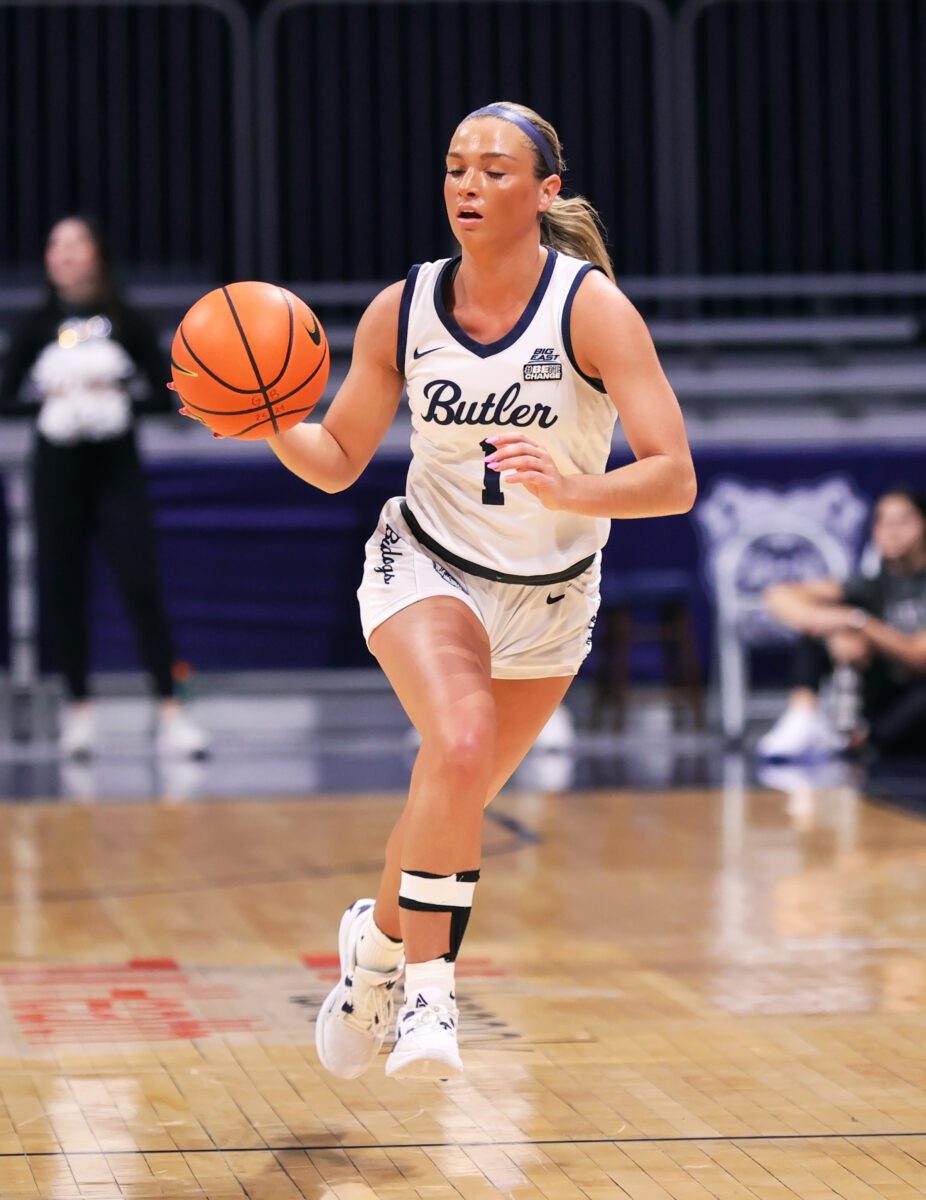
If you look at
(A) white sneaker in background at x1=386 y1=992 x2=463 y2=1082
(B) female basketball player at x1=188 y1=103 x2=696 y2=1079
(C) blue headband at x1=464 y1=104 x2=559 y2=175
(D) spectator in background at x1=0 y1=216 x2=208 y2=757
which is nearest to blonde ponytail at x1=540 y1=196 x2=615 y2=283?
(B) female basketball player at x1=188 y1=103 x2=696 y2=1079

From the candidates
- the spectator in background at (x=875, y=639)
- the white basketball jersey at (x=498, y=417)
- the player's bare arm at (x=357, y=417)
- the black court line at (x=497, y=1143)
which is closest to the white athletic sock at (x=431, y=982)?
the black court line at (x=497, y=1143)

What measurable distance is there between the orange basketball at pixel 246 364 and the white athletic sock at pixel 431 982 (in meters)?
0.98

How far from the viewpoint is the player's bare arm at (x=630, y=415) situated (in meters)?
3.49

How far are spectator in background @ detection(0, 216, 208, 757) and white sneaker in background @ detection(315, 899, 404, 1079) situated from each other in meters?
5.07

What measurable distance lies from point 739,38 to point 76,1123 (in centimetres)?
939

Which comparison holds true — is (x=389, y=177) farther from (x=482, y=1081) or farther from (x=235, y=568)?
(x=482, y=1081)

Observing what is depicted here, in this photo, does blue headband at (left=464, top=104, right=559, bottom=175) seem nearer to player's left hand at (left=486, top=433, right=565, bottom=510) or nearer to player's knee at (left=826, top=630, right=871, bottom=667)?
player's left hand at (left=486, top=433, right=565, bottom=510)

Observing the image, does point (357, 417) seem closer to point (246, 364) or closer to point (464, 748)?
point (246, 364)

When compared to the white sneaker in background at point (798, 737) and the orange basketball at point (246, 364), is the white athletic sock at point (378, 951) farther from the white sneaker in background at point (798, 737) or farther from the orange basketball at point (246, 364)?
the white sneaker in background at point (798, 737)

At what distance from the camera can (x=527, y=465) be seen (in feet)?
10.9

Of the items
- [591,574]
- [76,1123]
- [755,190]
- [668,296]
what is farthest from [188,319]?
[755,190]

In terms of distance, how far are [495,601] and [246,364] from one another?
61 centimetres

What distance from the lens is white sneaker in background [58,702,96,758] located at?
882 cm

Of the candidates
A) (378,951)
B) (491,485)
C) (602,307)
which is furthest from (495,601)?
(378,951)
